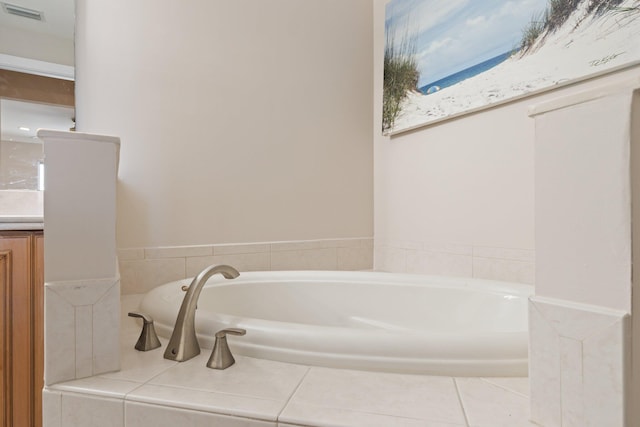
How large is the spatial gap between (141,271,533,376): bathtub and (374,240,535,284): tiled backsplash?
0.31 feet

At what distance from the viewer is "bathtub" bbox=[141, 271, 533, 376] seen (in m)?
0.79

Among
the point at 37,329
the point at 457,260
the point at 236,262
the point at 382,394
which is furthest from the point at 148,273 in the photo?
the point at 457,260

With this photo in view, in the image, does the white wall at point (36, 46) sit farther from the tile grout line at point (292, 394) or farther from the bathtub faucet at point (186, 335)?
the tile grout line at point (292, 394)

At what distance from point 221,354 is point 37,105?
1456mm

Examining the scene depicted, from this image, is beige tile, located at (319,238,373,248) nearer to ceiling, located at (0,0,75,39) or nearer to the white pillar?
the white pillar

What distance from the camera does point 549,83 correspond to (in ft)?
4.17

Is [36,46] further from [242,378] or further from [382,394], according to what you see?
[382,394]

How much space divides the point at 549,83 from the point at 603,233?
0.97 m

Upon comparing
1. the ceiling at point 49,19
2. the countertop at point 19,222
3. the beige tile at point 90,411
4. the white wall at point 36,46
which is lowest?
the beige tile at point 90,411

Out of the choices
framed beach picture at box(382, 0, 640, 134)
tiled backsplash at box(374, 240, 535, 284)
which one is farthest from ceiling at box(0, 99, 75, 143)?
tiled backsplash at box(374, 240, 535, 284)

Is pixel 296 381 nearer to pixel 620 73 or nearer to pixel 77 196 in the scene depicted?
pixel 77 196

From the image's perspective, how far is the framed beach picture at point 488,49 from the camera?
1.12 meters

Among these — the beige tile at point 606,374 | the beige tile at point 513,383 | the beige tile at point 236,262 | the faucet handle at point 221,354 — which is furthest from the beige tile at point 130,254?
the beige tile at point 606,374

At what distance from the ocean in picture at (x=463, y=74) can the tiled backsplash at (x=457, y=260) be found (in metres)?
0.75
